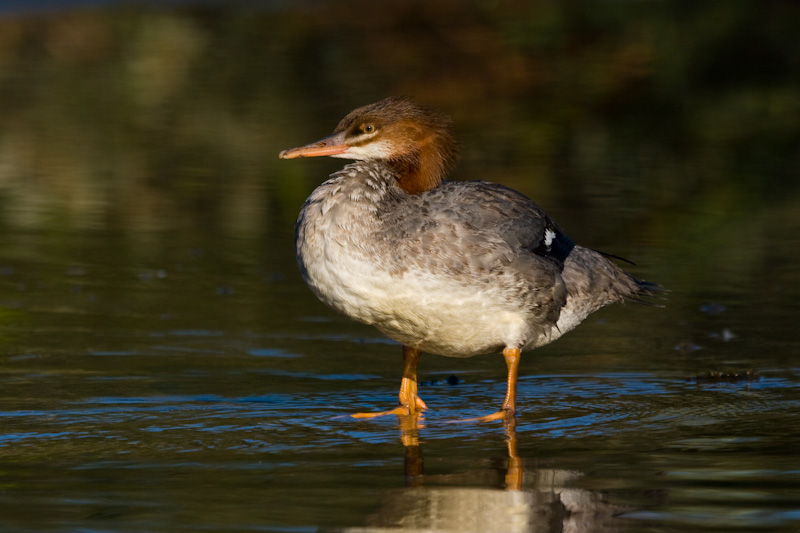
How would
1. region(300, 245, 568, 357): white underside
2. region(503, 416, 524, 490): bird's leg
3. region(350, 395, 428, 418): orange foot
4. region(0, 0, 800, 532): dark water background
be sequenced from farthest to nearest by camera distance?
region(350, 395, 428, 418): orange foot
region(300, 245, 568, 357): white underside
region(503, 416, 524, 490): bird's leg
region(0, 0, 800, 532): dark water background

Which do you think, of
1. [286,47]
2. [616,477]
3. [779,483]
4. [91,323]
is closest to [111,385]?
[91,323]

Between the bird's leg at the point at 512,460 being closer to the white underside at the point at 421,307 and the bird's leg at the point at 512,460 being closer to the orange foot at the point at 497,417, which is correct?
the orange foot at the point at 497,417

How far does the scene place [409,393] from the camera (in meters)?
6.34

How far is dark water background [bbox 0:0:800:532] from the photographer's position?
189 inches

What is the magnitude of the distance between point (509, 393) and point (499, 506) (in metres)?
1.52

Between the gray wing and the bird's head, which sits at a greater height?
the bird's head

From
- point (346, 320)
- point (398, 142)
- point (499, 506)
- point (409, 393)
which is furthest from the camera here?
point (346, 320)

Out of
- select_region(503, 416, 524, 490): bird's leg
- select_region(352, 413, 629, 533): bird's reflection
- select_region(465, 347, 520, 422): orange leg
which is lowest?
select_region(352, 413, 629, 533): bird's reflection

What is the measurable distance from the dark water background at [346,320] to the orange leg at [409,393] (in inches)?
4.0

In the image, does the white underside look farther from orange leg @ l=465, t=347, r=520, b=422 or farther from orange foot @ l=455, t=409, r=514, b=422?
orange foot @ l=455, t=409, r=514, b=422

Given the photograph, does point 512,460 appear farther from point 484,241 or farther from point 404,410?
point 484,241

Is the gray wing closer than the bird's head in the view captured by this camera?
Yes

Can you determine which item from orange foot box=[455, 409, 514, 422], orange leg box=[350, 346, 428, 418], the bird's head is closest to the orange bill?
the bird's head

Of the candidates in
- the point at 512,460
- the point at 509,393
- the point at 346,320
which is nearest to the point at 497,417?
the point at 509,393
